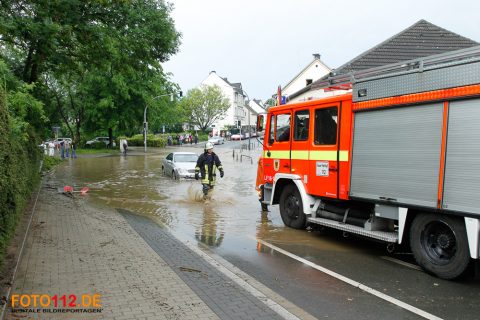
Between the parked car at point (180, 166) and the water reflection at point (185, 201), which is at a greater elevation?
the parked car at point (180, 166)

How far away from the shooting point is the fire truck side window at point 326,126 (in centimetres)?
808

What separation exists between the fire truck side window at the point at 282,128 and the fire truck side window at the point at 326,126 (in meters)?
1.07

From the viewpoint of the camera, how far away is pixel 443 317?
4770 mm

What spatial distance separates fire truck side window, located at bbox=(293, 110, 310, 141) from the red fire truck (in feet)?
0.07

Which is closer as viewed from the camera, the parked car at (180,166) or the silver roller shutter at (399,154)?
the silver roller shutter at (399,154)

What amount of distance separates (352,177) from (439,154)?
1.73 m

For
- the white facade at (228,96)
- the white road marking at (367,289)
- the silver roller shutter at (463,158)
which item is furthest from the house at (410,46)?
the white facade at (228,96)

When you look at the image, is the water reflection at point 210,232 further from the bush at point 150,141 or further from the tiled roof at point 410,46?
the bush at point 150,141

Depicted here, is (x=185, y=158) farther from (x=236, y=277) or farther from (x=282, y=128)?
(x=236, y=277)

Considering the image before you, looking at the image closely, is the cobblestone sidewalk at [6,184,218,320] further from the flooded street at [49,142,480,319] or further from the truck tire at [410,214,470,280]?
the truck tire at [410,214,470,280]

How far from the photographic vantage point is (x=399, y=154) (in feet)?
22.0

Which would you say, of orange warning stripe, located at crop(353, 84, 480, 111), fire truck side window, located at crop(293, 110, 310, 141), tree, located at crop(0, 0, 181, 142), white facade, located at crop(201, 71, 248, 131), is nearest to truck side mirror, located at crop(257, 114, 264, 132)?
fire truck side window, located at crop(293, 110, 310, 141)

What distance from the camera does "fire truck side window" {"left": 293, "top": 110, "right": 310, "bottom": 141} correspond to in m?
8.94

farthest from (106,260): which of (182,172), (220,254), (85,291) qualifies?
(182,172)
